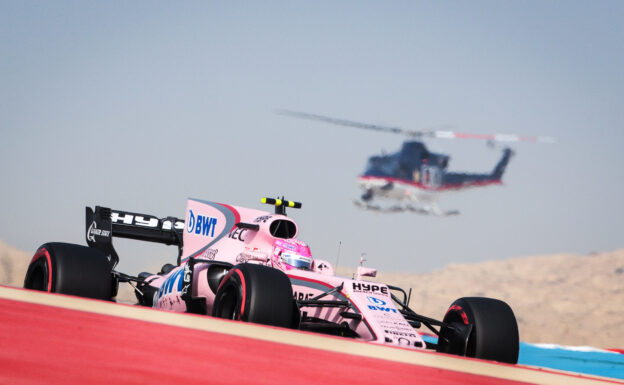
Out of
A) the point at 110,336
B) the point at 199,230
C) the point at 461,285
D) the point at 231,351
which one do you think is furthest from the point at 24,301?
the point at 461,285

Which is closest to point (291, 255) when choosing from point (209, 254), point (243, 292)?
point (209, 254)

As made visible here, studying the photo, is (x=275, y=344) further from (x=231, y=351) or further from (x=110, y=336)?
(x=110, y=336)

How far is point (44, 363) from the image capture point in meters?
2.19

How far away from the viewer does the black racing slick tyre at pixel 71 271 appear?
6871 millimetres

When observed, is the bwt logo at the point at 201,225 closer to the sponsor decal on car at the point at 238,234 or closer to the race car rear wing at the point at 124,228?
the sponsor decal on car at the point at 238,234

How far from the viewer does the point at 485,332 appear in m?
6.20

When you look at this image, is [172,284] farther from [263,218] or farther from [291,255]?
[291,255]

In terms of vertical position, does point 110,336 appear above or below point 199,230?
below

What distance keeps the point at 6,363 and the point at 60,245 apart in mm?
5277

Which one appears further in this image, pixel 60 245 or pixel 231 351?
pixel 60 245

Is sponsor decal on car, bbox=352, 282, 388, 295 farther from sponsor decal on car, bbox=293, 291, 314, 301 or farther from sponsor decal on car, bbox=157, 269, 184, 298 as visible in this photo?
sponsor decal on car, bbox=157, 269, 184, 298

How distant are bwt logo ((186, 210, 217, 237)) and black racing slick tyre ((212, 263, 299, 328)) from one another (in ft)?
8.79

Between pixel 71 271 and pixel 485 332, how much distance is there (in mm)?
3693

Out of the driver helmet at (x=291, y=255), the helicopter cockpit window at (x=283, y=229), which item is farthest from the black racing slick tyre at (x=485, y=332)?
the helicopter cockpit window at (x=283, y=229)
